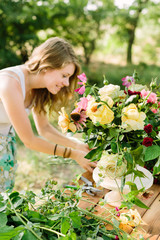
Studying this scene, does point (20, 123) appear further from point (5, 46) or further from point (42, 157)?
point (5, 46)

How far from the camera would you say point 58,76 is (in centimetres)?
146

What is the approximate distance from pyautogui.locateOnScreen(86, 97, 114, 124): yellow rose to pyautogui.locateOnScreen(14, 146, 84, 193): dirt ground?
1915mm

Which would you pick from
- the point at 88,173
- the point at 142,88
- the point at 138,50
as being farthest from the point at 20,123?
the point at 138,50

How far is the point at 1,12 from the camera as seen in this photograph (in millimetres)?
5438

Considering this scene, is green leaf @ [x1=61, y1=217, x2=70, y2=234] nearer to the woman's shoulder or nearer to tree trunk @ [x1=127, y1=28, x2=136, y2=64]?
the woman's shoulder

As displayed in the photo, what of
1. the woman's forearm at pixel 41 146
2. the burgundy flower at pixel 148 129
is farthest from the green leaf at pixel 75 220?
the woman's forearm at pixel 41 146

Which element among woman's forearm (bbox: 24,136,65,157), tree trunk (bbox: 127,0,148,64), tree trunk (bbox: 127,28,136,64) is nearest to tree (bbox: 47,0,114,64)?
tree trunk (bbox: 127,0,148,64)

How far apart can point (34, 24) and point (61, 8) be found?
3.07ft

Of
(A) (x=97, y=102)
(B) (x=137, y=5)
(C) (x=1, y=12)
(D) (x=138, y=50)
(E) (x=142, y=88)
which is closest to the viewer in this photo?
(A) (x=97, y=102)

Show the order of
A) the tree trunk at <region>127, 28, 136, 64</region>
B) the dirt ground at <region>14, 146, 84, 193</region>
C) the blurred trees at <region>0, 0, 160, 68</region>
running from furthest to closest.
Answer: the tree trunk at <region>127, 28, 136, 64</region>
the blurred trees at <region>0, 0, 160, 68</region>
the dirt ground at <region>14, 146, 84, 193</region>

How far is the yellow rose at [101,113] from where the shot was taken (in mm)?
811

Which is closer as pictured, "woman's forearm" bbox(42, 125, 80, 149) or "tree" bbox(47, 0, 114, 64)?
"woman's forearm" bbox(42, 125, 80, 149)

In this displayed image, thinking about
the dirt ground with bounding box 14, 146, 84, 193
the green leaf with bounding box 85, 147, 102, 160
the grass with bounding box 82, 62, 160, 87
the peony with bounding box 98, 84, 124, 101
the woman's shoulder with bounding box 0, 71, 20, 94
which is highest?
the peony with bounding box 98, 84, 124, 101

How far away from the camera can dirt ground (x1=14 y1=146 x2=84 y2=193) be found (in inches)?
108
